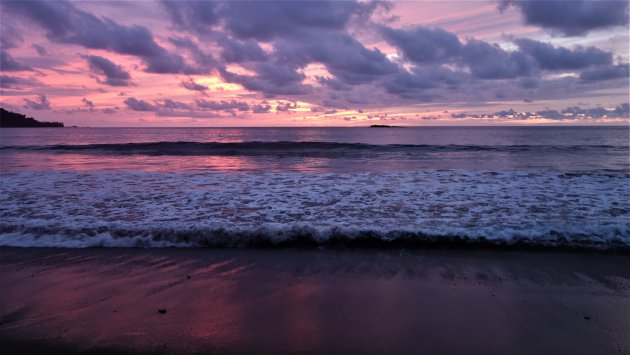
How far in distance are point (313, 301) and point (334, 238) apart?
2160 millimetres

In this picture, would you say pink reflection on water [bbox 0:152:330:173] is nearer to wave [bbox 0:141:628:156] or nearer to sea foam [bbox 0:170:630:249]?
sea foam [bbox 0:170:630:249]

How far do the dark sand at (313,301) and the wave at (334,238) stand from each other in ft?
1.04

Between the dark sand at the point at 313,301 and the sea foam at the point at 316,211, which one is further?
the sea foam at the point at 316,211

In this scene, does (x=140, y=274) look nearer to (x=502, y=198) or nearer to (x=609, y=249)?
(x=609, y=249)

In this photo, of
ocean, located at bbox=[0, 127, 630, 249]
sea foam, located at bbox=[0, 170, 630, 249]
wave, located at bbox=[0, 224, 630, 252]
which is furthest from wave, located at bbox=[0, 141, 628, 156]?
wave, located at bbox=[0, 224, 630, 252]

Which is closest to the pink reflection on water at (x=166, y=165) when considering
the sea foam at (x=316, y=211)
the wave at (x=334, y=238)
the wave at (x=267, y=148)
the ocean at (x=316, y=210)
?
the ocean at (x=316, y=210)

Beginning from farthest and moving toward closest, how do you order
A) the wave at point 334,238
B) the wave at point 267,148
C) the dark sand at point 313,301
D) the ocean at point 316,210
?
1. the wave at point 267,148
2. the ocean at point 316,210
3. the wave at point 334,238
4. the dark sand at point 313,301

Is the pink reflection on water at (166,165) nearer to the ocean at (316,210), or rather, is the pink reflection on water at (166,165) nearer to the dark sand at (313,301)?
the ocean at (316,210)

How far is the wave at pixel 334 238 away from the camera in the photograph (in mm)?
6293

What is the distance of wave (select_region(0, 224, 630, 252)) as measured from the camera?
6293 millimetres

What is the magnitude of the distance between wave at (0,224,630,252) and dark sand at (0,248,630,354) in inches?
12.5

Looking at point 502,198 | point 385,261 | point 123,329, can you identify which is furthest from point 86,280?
point 502,198

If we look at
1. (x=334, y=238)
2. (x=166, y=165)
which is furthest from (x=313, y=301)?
(x=166, y=165)

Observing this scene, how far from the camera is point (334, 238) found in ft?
21.2
